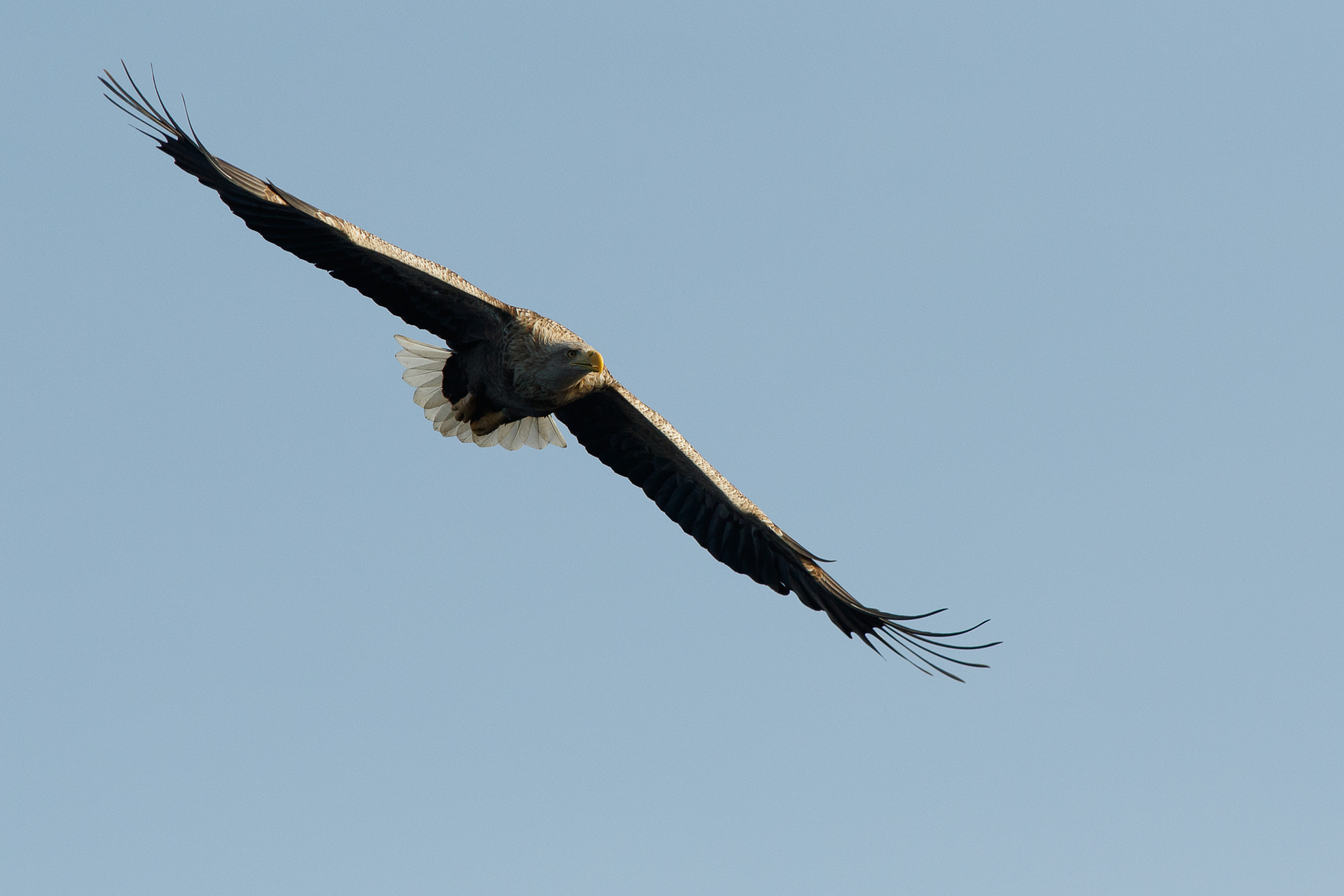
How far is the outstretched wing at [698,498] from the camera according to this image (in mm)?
9102

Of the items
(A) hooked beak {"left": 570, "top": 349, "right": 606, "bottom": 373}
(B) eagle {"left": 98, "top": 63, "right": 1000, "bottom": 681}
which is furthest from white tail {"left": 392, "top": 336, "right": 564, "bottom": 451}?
(A) hooked beak {"left": 570, "top": 349, "right": 606, "bottom": 373}

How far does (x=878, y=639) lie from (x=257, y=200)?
14.4 ft

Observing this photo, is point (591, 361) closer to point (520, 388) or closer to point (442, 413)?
point (520, 388)

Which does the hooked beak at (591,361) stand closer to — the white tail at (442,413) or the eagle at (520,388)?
the eagle at (520,388)

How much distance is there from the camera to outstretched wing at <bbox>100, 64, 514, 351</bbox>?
26.1 ft

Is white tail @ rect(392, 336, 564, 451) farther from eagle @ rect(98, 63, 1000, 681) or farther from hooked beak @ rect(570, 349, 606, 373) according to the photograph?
hooked beak @ rect(570, 349, 606, 373)

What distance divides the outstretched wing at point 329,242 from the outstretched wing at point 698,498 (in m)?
1.04

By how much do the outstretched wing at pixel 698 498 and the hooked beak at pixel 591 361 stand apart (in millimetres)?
739

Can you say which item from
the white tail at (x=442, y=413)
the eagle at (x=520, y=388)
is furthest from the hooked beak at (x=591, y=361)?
the white tail at (x=442, y=413)

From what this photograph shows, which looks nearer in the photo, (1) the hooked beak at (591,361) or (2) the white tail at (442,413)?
(1) the hooked beak at (591,361)

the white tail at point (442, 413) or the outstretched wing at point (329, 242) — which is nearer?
the outstretched wing at point (329, 242)

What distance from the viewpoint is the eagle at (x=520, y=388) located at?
802 centimetres

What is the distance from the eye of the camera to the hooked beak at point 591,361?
8.10 m

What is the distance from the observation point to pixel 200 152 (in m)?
7.93
